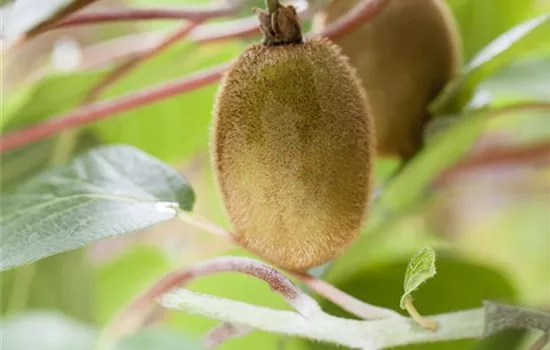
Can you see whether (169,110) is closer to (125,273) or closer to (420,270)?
(125,273)

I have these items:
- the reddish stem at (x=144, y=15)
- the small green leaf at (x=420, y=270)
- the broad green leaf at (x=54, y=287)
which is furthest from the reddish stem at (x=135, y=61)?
the small green leaf at (x=420, y=270)

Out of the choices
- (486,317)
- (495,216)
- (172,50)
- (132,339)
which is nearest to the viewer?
(132,339)

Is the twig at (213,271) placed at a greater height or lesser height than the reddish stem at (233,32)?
lesser

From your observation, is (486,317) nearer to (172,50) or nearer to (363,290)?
(363,290)

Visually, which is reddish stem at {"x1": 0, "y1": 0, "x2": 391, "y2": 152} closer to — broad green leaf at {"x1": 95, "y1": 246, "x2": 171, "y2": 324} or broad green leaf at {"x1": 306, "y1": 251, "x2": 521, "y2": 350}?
broad green leaf at {"x1": 306, "y1": 251, "x2": 521, "y2": 350}

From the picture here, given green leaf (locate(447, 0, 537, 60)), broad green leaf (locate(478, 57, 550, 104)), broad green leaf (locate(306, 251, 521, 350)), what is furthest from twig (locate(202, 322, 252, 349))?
green leaf (locate(447, 0, 537, 60))

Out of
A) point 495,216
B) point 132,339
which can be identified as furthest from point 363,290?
point 495,216

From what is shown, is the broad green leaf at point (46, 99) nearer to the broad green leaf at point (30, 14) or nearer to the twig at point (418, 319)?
the broad green leaf at point (30, 14)
